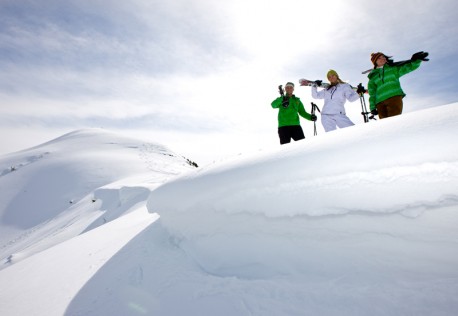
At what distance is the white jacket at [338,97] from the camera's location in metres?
4.97

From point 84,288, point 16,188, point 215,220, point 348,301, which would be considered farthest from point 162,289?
point 16,188

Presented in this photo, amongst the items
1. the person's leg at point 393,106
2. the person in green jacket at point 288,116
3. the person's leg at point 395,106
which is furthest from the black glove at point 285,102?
the person's leg at point 395,106

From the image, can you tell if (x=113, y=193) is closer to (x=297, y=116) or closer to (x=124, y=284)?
(x=297, y=116)

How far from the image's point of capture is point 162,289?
6.82 feet

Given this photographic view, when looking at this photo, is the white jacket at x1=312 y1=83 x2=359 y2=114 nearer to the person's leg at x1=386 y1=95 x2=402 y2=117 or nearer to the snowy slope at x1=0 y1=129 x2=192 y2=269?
the person's leg at x1=386 y1=95 x2=402 y2=117

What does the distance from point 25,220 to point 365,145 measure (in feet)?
56.6

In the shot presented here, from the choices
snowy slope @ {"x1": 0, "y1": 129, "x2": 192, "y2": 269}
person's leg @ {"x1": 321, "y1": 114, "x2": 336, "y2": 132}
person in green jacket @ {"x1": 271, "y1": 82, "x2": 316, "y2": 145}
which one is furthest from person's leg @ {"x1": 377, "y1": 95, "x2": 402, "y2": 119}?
snowy slope @ {"x1": 0, "y1": 129, "x2": 192, "y2": 269}

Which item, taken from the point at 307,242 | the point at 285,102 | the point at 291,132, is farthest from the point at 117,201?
the point at 307,242

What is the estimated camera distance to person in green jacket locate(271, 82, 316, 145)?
5.39 m

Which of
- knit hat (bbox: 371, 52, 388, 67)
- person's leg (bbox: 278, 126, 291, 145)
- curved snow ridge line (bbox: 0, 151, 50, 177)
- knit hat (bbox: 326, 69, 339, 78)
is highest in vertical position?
curved snow ridge line (bbox: 0, 151, 50, 177)

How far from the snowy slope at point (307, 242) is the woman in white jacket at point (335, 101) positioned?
3.08 metres

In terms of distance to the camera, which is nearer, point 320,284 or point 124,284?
point 320,284

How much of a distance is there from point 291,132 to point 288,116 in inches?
12.7

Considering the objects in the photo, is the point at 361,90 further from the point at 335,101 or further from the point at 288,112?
the point at 288,112
